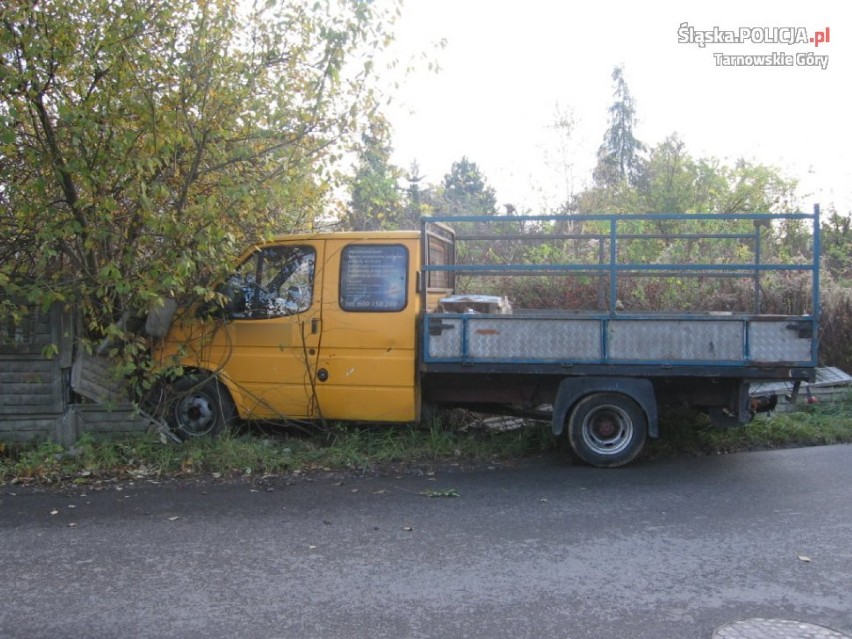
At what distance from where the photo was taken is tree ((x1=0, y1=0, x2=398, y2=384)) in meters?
5.98

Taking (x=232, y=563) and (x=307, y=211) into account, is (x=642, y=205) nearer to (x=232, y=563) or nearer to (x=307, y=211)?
(x=307, y=211)

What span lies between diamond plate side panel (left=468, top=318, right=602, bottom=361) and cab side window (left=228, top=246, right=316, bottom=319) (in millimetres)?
1655

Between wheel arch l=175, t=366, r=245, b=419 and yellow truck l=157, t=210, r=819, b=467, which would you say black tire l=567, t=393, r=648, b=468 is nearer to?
yellow truck l=157, t=210, r=819, b=467

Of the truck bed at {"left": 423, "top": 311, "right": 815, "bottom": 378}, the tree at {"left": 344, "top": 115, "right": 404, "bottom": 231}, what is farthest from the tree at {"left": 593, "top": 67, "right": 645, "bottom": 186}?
the truck bed at {"left": 423, "top": 311, "right": 815, "bottom": 378}

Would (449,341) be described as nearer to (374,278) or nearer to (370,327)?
(370,327)

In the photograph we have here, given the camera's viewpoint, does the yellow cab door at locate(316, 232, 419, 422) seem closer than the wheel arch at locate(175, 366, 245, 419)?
Yes

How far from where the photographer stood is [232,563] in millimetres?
4426

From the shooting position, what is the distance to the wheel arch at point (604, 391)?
6457 mm

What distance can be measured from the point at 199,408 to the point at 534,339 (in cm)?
331

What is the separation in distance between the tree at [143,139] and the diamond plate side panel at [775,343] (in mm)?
4155

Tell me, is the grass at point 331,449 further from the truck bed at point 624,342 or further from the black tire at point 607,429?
the truck bed at point 624,342

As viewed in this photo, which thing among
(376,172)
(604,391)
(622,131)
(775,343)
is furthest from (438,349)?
(622,131)

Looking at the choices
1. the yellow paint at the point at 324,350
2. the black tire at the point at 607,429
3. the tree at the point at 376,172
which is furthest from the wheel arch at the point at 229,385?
the black tire at the point at 607,429

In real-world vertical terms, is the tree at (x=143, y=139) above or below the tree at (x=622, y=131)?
below
